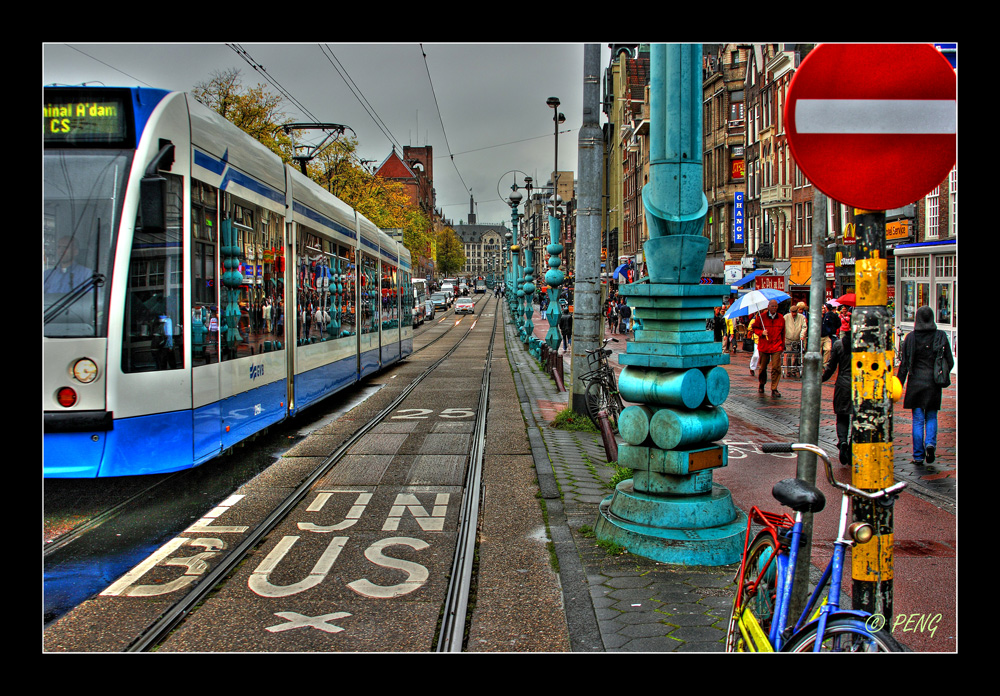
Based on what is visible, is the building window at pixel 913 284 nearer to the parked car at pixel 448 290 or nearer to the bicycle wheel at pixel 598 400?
the bicycle wheel at pixel 598 400

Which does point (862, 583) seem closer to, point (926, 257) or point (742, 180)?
point (926, 257)

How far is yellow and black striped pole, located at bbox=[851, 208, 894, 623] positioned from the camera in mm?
3129

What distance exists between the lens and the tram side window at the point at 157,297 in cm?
626

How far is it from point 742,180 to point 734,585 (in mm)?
43637

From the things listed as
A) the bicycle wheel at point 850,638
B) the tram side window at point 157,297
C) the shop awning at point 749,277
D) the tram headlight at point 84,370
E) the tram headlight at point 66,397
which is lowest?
the bicycle wheel at point 850,638

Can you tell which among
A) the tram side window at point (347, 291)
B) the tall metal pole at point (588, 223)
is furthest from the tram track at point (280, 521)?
the tram side window at point (347, 291)

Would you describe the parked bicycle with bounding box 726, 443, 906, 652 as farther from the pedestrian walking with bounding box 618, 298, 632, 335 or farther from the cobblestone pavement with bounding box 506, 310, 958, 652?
the pedestrian walking with bounding box 618, 298, 632, 335

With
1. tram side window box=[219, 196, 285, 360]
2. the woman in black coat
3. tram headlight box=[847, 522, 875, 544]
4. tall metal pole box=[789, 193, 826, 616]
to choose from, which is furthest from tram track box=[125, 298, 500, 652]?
the woman in black coat

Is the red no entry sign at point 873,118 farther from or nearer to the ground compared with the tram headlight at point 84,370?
farther from the ground

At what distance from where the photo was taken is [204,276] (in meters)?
7.14

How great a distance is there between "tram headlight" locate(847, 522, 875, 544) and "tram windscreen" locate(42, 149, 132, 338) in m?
5.16

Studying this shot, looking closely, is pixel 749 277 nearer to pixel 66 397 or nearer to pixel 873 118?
pixel 66 397

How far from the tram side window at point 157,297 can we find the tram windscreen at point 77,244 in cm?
19

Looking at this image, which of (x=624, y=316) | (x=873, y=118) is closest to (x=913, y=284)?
(x=624, y=316)
